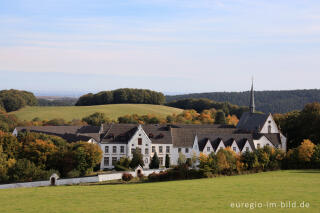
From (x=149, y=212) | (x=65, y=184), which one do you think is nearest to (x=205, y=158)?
(x=65, y=184)

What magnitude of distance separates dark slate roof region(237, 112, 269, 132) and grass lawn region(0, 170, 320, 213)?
34.2 m

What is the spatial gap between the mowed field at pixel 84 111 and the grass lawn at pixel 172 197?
96.9 m

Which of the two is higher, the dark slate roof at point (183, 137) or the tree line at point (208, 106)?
the tree line at point (208, 106)

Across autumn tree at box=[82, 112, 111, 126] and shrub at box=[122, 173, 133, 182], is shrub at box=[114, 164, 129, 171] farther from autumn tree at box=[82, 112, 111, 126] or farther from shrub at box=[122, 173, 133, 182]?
autumn tree at box=[82, 112, 111, 126]

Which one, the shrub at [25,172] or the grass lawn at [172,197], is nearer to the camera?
the grass lawn at [172,197]

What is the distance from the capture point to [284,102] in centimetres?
17075

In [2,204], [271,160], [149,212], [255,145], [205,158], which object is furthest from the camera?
[255,145]

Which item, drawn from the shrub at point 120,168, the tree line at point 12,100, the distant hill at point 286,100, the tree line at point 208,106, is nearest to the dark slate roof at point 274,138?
the shrub at point 120,168

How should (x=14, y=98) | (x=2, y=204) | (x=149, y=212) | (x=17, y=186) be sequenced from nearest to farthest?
(x=149, y=212) → (x=2, y=204) → (x=17, y=186) → (x=14, y=98)

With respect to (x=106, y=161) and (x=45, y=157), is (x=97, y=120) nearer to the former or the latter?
(x=106, y=161)

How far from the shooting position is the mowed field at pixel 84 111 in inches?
5881

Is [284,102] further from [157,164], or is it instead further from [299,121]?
[157,164]

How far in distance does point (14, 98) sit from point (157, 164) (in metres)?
100

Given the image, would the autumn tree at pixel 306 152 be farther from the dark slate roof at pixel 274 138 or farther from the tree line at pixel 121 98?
the tree line at pixel 121 98
